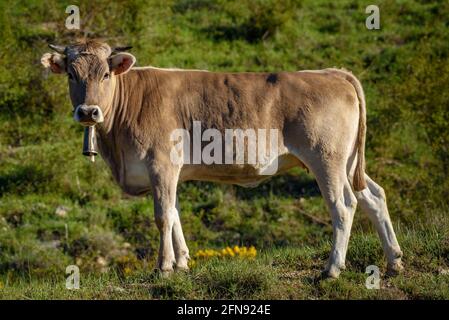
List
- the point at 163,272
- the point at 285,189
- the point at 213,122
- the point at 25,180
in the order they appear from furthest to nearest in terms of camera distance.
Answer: the point at 285,189 < the point at 25,180 < the point at 213,122 < the point at 163,272

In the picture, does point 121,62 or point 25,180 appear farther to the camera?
point 25,180

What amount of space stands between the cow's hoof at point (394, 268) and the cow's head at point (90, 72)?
3.77 metres

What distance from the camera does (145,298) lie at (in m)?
9.75

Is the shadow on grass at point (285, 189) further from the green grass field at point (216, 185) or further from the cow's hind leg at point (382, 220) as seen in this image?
the cow's hind leg at point (382, 220)

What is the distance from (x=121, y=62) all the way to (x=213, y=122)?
1350 mm

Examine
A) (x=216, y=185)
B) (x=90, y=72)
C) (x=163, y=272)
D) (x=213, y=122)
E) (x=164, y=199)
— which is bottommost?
(x=216, y=185)

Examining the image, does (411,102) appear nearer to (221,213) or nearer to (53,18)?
(221,213)

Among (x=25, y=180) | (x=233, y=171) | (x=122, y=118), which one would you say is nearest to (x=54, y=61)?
(x=122, y=118)

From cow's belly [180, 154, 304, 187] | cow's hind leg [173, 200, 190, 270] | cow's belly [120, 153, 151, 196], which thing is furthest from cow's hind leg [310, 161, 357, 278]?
cow's belly [120, 153, 151, 196]

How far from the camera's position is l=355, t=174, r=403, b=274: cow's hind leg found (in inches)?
419

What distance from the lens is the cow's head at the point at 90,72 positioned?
420 inches

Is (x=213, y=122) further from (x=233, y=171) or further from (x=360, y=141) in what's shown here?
(x=360, y=141)

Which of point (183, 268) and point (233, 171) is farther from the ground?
point (233, 171)

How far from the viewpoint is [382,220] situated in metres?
10.8
